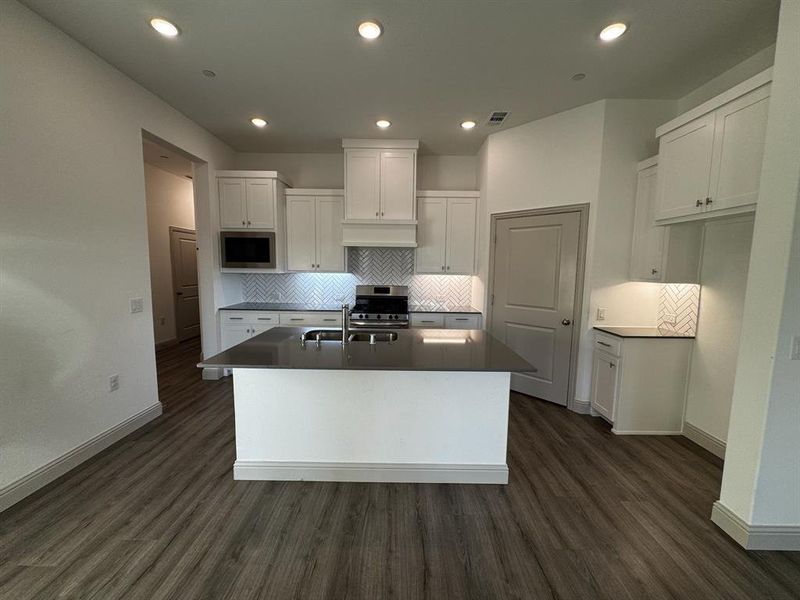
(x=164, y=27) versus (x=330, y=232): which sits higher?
(x=164, y=27)

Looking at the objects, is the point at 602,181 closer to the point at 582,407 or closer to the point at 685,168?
the point at 685,168

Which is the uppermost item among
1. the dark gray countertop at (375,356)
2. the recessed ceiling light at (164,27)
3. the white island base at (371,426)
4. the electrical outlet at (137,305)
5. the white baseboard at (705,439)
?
the recessed ceiling light at (164,27)

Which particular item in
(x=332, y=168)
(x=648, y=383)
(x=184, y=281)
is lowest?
(x=648, y=383)

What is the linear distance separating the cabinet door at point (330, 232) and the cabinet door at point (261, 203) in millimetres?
582

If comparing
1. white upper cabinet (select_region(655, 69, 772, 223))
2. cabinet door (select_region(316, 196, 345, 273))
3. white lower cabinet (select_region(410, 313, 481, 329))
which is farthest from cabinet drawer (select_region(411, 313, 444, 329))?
white upper cabinet (select_region(655, 69, 772, 223))

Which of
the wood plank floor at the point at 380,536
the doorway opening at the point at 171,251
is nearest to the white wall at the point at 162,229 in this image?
the doorway opening at the point at 171,251

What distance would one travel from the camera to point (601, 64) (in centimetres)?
241

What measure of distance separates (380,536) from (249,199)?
3887 mm

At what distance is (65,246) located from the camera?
2.19m

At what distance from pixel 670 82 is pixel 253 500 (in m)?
4.44

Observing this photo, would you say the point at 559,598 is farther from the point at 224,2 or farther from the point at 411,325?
the point at 224,2

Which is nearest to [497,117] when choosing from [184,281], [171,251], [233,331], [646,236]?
[646,236]

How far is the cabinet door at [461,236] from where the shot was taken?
418cm

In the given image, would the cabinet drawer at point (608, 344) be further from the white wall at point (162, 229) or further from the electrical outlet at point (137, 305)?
the white wall at point (162, 229)
